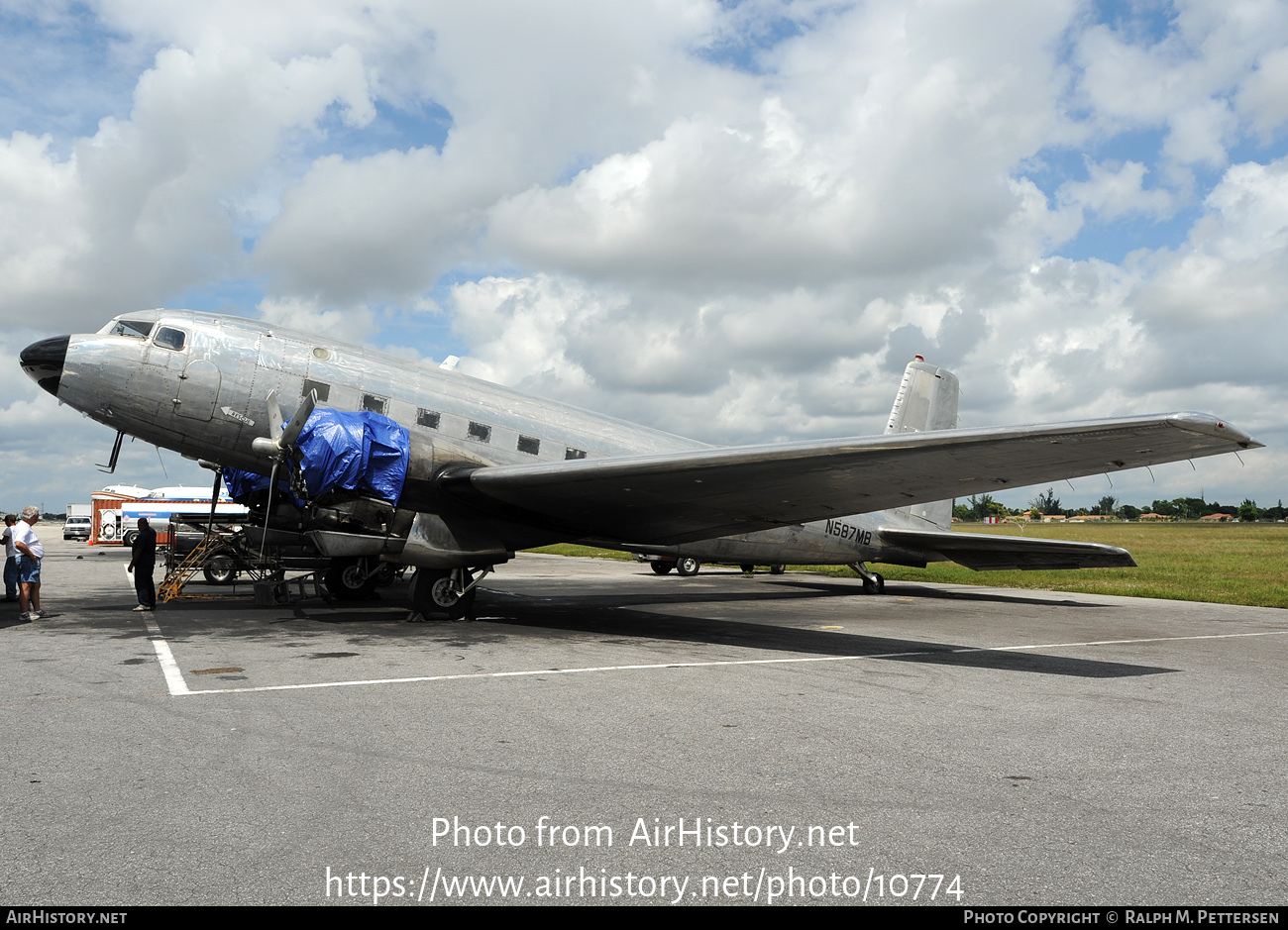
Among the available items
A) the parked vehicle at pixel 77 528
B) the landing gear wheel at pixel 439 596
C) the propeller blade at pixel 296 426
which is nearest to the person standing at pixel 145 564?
the propeller blade at pixel 296 426

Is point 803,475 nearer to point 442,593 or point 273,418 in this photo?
point 442,593

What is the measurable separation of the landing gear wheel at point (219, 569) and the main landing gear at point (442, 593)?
11.7 meters

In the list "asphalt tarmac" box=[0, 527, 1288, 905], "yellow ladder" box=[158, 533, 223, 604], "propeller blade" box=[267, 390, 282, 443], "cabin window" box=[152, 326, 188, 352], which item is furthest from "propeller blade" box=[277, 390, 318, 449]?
"yellow ladder" box=[158, 533, 223, 604]

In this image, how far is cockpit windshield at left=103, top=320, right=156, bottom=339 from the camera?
12.9 meters

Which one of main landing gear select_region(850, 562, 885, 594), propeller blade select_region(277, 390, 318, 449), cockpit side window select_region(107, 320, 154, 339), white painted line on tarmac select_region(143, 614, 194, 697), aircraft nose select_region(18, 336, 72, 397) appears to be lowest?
white painted line on tarmac select_region(143, 614, 194, 697)

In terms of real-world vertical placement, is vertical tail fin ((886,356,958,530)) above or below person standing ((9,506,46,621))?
above

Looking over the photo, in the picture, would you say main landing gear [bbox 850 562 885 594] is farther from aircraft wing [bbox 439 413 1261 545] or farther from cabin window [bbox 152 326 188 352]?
cabin window [bbox 152 326 188 352]

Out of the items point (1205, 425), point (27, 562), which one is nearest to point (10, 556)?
Result: point (27, 562)

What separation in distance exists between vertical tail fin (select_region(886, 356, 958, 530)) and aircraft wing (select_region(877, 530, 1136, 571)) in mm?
602

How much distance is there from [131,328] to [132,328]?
0.05 feet

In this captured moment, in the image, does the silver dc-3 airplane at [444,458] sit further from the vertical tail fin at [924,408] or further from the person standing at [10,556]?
the vertical tail fin at [924,408]

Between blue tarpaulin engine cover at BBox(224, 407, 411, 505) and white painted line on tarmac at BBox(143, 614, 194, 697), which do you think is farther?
blue tarpaulin engine cover at BBox(224, 407, 411, 505)

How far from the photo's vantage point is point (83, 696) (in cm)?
724

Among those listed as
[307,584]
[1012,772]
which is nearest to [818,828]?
[1012,772]
